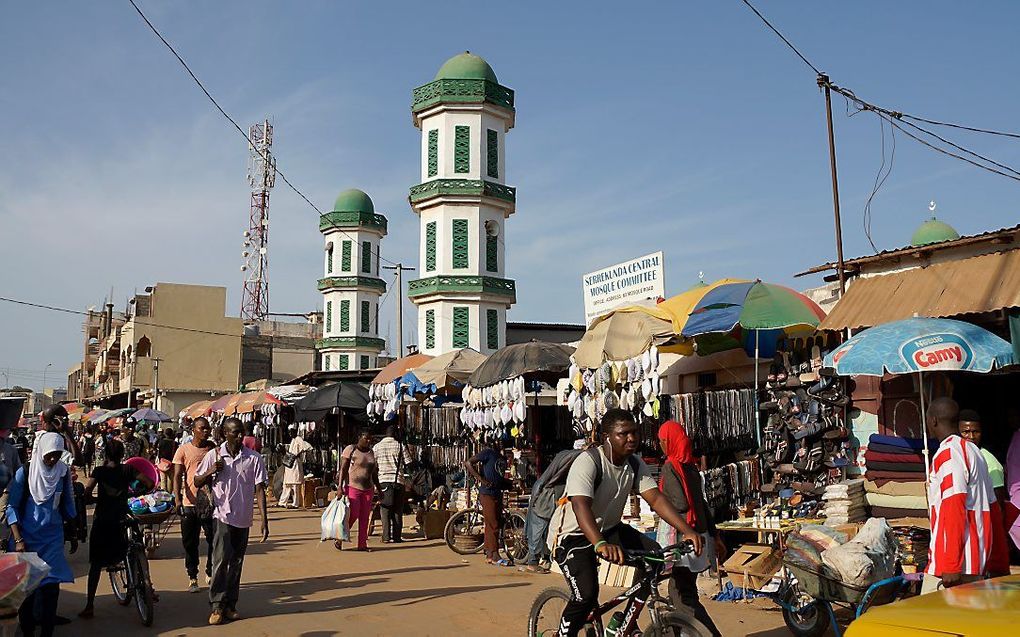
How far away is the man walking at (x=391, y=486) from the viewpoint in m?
13.2

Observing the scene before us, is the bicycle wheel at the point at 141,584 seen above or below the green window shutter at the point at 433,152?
below

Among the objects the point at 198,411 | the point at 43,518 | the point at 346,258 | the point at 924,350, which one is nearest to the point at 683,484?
the point at 924,350

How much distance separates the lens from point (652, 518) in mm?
9906

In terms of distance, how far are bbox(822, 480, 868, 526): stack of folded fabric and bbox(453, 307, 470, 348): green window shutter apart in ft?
69.5

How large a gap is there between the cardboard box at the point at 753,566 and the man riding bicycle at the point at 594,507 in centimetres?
370

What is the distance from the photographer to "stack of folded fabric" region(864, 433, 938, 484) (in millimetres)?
8797

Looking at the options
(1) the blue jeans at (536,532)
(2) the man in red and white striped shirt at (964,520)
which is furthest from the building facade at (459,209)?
(2) the man in red and white striped shirt at (964,520)

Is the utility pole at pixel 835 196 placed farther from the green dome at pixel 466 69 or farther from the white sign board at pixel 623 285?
the green dome at pixel 466 69

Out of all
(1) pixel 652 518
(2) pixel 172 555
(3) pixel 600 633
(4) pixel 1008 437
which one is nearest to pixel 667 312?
(1) pixel 652 518

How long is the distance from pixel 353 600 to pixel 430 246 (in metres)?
21.9

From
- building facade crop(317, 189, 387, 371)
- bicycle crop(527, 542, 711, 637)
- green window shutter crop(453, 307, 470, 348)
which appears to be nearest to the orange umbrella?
bicycle crop(527, 542, 711, 637)

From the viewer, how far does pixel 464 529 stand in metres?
12.2

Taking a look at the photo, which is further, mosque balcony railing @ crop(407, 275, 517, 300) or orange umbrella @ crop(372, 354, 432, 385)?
mosque balcony railing @ crop(407, 275, 517, 300)

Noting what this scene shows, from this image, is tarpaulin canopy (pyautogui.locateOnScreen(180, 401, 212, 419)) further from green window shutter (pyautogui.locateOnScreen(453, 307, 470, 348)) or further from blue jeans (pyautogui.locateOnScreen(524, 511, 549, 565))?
blue jeans (pyautogui.locateOnScreen(524, 511, 549, 565))
